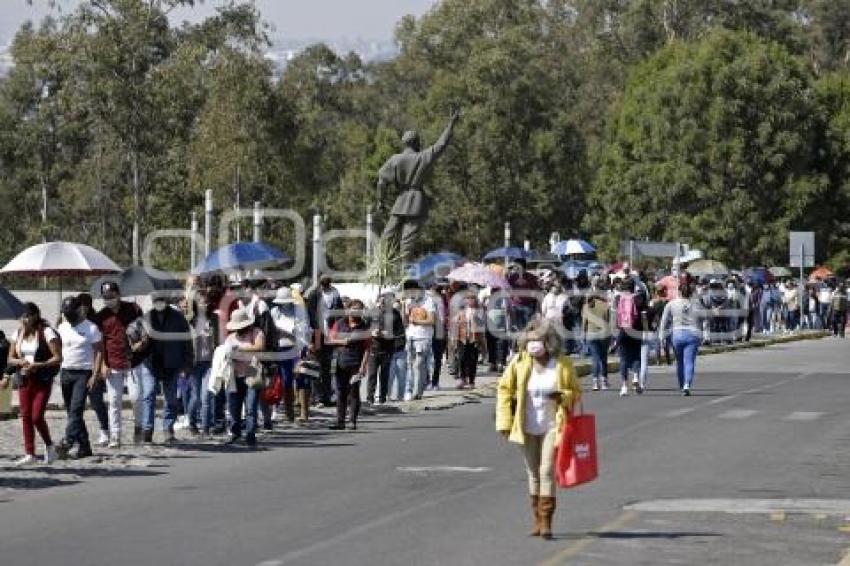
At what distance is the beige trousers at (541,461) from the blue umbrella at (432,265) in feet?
78.4

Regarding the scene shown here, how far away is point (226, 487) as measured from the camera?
1762 cm

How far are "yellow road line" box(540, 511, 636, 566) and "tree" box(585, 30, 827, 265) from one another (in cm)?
5621

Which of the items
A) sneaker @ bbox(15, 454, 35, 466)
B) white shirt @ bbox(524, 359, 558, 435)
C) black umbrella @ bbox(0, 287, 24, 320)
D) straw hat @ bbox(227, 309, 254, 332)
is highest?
black umbrella @ bbox(0, 287, 24, 320)

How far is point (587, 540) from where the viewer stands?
13922mm

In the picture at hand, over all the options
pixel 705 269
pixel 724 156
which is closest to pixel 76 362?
pixel 705 269

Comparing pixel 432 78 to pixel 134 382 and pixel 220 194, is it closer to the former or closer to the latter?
pixel 220 194

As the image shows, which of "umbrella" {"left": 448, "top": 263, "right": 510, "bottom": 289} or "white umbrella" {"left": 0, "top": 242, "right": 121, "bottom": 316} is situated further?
"umbrella" {"left": 448, "top": 263, "right": 510, "bottom": 289}

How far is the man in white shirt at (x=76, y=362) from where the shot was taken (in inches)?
800

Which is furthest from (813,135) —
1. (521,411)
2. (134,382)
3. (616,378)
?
(521,411)

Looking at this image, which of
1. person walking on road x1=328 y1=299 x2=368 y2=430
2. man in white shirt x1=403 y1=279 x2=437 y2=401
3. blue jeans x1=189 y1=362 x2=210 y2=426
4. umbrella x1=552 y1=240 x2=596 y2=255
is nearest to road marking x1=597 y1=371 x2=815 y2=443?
person walking on road x1=328 y1=299 x2=368 y2=430

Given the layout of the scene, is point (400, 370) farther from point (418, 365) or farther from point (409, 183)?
point (409, 183)

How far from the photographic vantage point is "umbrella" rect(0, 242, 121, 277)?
2802cm

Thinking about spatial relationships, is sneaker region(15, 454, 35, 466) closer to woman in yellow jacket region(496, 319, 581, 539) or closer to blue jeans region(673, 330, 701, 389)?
woman in yellow jacket region(496, 319, 581, 539)

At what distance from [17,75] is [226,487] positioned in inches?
2661
